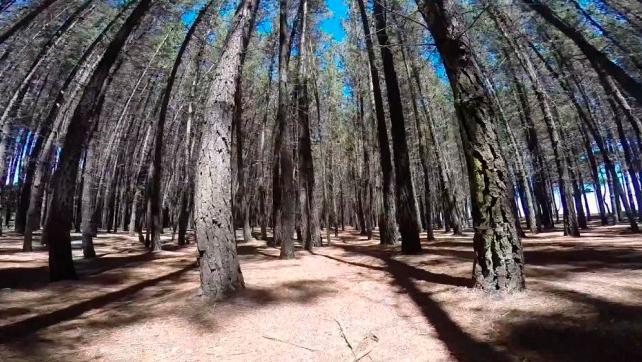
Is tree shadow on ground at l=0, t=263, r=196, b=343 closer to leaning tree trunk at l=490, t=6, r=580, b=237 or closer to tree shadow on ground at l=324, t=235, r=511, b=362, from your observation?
tree shadow on ground at l=324, t=235, r=511, b=362

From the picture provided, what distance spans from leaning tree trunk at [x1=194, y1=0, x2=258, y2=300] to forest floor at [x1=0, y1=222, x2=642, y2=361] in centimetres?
37

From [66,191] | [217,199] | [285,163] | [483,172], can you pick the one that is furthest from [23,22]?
[483,172]

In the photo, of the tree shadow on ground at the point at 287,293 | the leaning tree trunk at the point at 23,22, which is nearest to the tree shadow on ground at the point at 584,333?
the tree shadow on ground at the point at 287,293

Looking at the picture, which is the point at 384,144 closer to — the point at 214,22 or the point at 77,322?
the point at 214,22

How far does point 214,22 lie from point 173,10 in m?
1.52

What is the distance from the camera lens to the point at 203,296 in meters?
5.54

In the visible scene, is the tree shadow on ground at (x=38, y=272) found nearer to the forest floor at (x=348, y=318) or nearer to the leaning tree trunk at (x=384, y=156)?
the forest floor at (x=348, y=318)

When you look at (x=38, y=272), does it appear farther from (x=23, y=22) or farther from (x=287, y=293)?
(x=23, y=22)

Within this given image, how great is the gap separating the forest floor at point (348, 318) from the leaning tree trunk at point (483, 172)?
0.34m

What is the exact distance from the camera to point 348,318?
4852 mm

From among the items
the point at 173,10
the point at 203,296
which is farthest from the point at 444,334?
the point at 173,10

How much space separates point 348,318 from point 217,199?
8.69 ft

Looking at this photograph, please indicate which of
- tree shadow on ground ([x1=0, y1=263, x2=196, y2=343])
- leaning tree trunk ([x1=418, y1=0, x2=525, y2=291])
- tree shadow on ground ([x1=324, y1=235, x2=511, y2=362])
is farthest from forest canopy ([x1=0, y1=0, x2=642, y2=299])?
tree shadow on ground ([x1=0, y1=263, x2=196, y2=343])

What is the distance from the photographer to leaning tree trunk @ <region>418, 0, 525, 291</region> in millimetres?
4676
